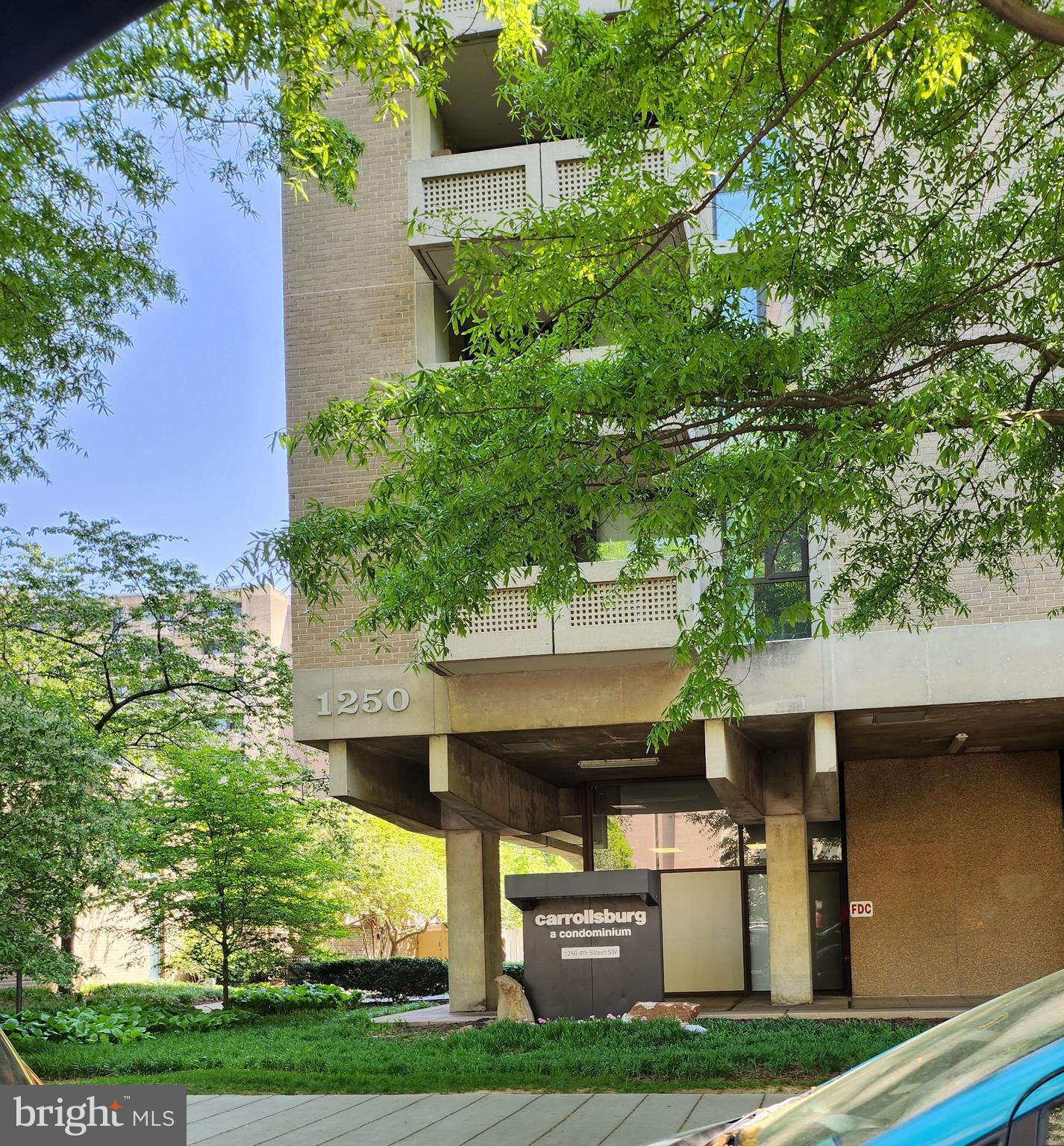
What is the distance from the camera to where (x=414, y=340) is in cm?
2186

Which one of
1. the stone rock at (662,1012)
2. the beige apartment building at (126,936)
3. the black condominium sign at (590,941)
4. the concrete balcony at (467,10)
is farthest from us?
the beige apartment building at (126,936)

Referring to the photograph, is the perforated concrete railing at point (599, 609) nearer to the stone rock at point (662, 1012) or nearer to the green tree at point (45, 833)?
the stone rock at point (662, 1012)

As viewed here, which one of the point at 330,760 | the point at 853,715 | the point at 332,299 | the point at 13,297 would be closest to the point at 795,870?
the point at 853,715

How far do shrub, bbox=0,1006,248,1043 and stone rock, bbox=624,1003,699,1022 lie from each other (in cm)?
714

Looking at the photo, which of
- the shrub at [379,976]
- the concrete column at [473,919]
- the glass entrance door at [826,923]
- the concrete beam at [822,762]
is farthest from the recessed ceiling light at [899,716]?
the shrub at [379,976]

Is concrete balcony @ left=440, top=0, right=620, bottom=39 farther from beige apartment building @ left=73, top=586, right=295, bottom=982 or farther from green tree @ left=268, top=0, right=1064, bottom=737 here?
green tree @ left=268, top=0, right=1064, bottom=737

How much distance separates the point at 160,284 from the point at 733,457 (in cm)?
488

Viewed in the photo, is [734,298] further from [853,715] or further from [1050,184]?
[853,715]

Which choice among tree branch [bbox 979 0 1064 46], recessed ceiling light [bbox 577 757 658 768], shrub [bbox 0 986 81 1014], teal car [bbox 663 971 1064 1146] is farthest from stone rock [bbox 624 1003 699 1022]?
teal car [bbox 663 971 1064 1146]

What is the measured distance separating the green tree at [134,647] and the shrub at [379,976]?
26.1 ft

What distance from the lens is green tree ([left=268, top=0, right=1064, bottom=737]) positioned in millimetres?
8273

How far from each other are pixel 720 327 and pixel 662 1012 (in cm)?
908

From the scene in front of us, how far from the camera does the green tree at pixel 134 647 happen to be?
24812mm

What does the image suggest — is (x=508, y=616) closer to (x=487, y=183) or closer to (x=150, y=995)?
(x=487, y=183)
